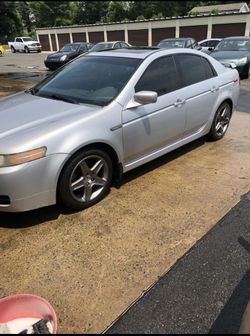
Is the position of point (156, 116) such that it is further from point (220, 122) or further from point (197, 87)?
point (220, 122)

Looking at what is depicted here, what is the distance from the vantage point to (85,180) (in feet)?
11.5

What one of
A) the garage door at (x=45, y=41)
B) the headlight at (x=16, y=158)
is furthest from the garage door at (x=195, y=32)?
the headlight at (x=16, y=158)

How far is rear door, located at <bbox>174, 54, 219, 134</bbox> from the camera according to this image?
461 cm

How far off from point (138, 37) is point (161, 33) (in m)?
3.21

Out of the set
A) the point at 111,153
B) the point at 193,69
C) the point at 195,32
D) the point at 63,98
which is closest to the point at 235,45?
the point at 193,69

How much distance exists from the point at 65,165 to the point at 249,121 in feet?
16.2

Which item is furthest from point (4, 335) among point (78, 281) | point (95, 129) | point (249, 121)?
point (249, 121)

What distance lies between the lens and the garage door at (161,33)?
34469mm

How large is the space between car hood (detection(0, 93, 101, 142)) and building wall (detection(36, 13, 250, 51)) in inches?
1151

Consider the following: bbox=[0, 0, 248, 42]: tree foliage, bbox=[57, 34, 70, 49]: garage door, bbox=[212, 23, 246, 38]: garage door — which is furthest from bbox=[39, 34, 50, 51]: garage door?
bbox=[212, 23, 246, 38]: garage door

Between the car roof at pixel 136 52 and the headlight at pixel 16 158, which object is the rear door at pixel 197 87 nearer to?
the car roof at pixel 136 52

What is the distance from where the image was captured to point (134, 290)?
100.0 inches

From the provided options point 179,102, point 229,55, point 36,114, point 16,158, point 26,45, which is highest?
point 36,114

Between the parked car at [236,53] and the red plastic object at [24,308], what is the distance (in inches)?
447
